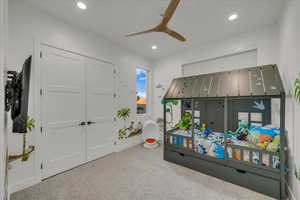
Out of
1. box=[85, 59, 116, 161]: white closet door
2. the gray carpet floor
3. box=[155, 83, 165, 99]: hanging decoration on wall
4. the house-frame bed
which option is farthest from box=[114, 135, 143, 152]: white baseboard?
box=[155, 83, 165, 99]: hanging decoration on wall

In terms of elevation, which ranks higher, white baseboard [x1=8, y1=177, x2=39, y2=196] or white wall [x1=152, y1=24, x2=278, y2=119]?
white wall [x1=152, y1=24, x2=278, y2=119]

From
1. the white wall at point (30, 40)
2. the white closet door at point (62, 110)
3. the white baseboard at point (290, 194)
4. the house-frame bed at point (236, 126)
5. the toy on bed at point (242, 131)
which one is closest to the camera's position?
the white baseboard at point (290, 194)

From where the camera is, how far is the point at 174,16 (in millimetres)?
2242

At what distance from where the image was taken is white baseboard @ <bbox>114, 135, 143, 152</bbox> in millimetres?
3334

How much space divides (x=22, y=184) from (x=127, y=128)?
2195 millimetres

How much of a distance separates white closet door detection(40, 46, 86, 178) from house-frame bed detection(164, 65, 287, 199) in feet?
6.42

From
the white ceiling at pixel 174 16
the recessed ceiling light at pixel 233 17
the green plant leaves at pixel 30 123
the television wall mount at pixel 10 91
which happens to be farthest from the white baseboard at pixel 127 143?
the recessed ceiling light at pixel 233 17

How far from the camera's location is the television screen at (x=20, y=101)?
107cm

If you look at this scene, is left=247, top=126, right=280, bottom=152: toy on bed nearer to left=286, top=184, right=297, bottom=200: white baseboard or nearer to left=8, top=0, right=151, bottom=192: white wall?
left=286, top=184, right=297, bottom=200: white baseboard

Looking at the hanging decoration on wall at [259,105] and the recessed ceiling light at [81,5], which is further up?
the recessed ceiling light at [81,5]

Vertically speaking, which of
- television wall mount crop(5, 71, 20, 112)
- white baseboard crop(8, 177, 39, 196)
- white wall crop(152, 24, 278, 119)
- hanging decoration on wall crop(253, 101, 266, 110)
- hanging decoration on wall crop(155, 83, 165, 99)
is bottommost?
white baseboard crop(8, 177, 39, 196)

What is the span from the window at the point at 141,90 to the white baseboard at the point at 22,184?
2.76m

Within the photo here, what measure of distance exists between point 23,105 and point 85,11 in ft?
6.13

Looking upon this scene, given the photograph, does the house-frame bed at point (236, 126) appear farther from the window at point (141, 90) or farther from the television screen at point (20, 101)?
the television screen at point (20, 101)
